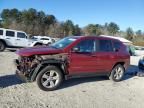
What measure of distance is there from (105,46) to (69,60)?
75.7 inches

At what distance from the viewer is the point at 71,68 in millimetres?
7594

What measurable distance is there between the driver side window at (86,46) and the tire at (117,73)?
157 cm

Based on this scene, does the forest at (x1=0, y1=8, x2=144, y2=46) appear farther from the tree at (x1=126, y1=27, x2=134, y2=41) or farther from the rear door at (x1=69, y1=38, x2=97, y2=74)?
the rear door at (x1=69, y1=38, x2=97, y2=74)

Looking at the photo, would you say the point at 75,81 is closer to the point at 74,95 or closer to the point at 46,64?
the point at 74,95

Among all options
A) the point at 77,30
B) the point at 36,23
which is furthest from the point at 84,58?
the point at 77,30

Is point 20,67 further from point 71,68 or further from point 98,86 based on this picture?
point 98,86

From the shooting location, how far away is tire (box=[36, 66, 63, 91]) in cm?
694

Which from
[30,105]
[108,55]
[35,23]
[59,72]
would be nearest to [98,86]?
[108,55]

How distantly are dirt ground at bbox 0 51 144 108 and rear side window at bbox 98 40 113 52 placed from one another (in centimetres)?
130

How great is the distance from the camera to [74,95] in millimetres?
6934

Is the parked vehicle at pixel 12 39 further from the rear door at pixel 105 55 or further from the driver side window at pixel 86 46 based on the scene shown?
the driver side window at pixel 86 46

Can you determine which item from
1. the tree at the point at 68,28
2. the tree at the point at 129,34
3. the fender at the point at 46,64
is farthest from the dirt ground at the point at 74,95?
the tree at the point at 129,34

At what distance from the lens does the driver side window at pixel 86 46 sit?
7.85 metres

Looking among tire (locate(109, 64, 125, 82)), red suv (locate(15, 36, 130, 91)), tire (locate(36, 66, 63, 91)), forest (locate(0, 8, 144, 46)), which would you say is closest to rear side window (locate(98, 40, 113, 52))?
red suv (locate(15, 36, 130, 91))
